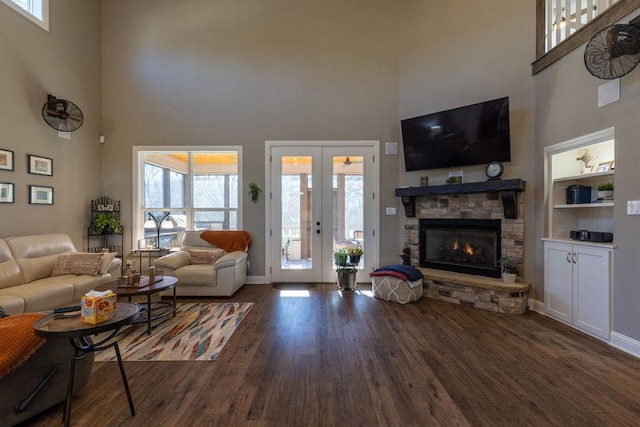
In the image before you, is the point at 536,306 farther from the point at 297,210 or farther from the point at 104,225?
the point at 104,225

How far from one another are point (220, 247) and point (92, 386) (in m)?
2.67

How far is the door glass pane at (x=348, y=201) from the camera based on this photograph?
4.81 metres

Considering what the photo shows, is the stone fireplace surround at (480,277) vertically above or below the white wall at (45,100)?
below

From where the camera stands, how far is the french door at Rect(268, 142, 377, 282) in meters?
4.80

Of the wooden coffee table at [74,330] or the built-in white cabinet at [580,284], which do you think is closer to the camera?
the wooden coffee table at [74,330]

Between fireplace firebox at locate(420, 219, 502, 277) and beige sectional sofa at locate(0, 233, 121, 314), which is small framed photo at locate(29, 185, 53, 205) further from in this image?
fireplace firebox at locate(420, 219, 502, 277)

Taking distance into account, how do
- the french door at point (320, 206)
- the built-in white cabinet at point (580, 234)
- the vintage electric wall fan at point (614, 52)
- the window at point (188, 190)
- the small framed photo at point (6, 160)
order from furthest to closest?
the window at point (188, 190)
the french door at point (320, 206)
the small framed photo at point (6, 160)
the built-in white cabinet at point (580, 234)
the vintage electric wall fan at point (614, 52)

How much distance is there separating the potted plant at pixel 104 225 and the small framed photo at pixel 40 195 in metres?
0.65

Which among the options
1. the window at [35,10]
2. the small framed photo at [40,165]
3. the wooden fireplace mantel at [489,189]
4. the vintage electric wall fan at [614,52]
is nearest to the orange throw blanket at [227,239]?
the small framed photo at [40,165]

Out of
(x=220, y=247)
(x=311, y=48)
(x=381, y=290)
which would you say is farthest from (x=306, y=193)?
(x=311, y=48)

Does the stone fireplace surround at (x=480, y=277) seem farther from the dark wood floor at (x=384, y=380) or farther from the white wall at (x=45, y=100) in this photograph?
the white wall at (x=45, y=100)

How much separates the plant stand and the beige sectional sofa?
10.3 feet

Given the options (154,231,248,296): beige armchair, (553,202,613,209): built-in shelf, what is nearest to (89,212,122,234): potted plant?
(154,231,248,296): beige armchair

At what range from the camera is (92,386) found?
6.57ft
